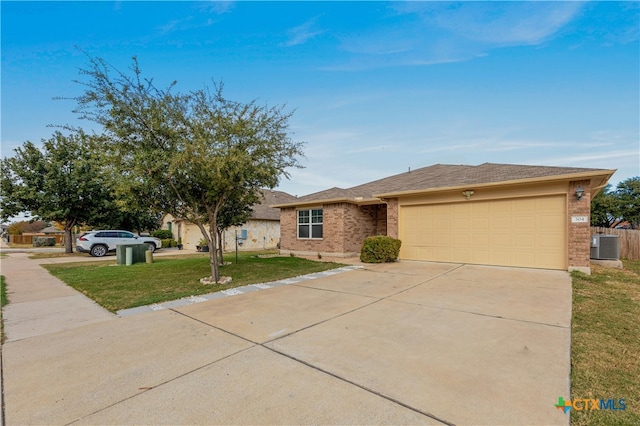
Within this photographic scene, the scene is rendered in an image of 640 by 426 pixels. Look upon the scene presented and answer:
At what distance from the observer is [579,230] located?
28.1 ft

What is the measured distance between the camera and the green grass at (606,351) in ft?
7.72

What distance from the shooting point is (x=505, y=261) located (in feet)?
Result: 32.2

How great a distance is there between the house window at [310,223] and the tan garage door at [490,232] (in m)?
4.28

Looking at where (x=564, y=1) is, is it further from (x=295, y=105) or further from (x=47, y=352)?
(x=47, y=352)

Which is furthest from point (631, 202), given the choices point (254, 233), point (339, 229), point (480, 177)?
point (254, 233)

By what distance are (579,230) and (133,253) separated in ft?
54.9

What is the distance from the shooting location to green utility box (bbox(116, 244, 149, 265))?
13.4 m

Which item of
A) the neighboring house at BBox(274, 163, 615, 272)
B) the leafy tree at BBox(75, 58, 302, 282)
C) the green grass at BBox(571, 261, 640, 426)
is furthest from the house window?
the green grass at BBox(571, 261, 640, 426)

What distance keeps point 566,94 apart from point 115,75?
14765 mm

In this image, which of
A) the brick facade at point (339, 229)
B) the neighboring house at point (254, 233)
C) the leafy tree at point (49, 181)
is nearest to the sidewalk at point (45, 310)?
the brick facade at point (339, 229)

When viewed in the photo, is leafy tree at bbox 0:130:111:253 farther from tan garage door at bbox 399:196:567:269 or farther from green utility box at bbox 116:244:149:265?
tan garage door at bbox 399:196:567:269

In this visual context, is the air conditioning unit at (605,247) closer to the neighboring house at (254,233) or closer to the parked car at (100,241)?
the neighboring house at (254,233)

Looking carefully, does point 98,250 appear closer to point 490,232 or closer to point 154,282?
point 154,282

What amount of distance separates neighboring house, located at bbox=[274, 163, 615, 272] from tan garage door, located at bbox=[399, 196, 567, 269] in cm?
2
